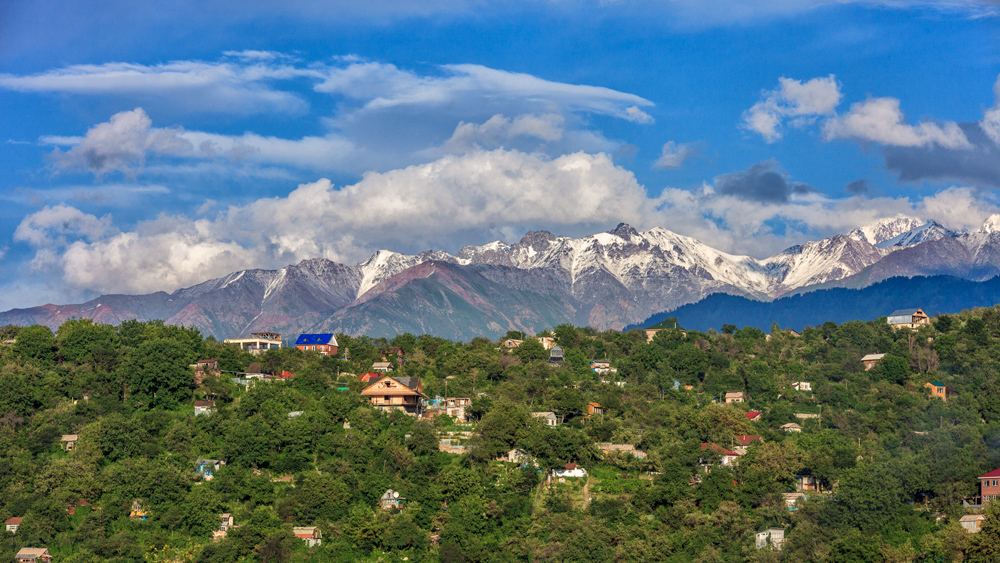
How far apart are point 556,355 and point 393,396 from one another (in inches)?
1120

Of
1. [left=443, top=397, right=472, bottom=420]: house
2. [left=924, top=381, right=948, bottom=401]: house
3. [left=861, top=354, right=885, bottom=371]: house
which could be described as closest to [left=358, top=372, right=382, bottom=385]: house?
[left=443, top=397, right=472, bottom=420]: house

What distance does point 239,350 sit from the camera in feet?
296

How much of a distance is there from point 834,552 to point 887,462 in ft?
27.4

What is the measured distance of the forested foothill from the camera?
189ft

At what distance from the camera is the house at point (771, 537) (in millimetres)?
58281

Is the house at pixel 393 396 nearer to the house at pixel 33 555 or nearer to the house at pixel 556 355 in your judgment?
the house at pixel 556 355

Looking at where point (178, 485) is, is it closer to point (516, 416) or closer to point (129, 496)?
point (129, 496)

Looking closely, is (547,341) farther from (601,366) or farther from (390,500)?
(390,500)

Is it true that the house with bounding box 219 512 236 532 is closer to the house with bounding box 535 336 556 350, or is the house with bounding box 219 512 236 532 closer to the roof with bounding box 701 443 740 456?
the roof with bounding box 701 443 740 456

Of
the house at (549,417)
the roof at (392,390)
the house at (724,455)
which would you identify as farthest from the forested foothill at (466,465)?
the roof at (392,390)

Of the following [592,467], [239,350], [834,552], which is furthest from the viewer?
[239,350]

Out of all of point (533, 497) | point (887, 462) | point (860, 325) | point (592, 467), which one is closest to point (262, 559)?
point (533, 497)

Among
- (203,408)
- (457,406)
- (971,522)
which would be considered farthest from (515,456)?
(971,522)

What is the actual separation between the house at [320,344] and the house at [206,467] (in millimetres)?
32459
